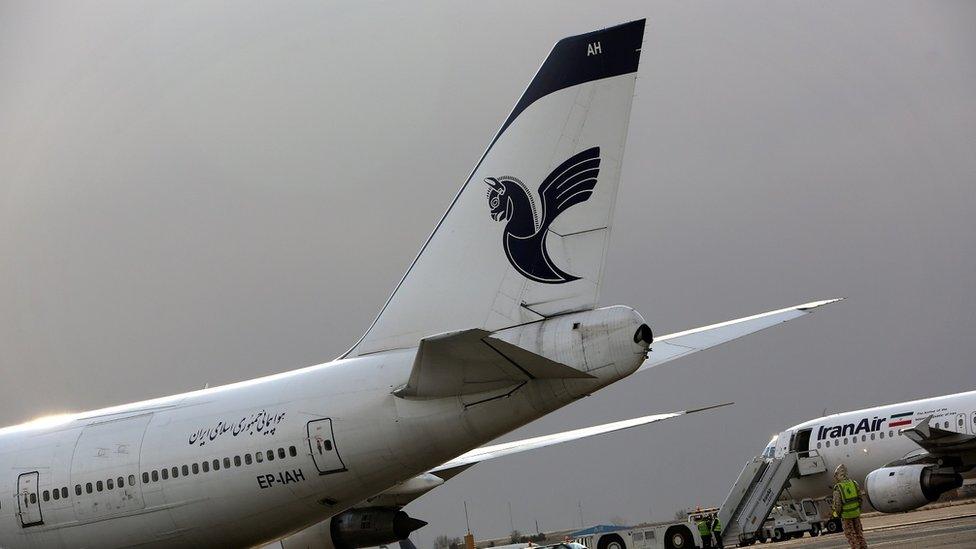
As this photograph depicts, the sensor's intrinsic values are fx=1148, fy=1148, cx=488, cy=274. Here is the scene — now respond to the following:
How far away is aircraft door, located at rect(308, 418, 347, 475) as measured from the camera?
15727 mm

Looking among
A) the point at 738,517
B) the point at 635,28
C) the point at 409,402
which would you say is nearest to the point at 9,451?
the point at 409,402

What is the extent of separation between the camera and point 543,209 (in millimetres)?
15578

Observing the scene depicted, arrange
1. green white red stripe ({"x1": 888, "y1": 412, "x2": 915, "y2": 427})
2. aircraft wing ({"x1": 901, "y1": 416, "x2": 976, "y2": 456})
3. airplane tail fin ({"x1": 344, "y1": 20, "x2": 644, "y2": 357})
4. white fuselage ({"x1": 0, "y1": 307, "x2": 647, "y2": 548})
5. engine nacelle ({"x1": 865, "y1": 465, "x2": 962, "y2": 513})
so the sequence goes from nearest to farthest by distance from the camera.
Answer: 1. white fuselage ({"x1": 0, "y1": 307, "x2": 647, "y2": 548})
2. airplane tail fin ({"x1": 344, "y1": 20, "x2": 644, "y2": 357})
3. engine nacelle ({"x1": 865, "y1": 465, "x2": 962, "y2": 513})
4. aircraft wing ({"x1": 901, "y1": 416, "x2": 976, "y2": 456})
5. green white red stripe ({"x1": 888, "y1": 412, "x2": 915, "y2": 427})

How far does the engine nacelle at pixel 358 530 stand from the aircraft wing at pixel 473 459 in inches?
10.5

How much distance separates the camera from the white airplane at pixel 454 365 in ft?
48.0

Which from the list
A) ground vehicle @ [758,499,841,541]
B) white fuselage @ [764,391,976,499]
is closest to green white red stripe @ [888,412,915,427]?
white fuselage @ [764,391,976,499]

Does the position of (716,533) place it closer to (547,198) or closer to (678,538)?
(678,538)

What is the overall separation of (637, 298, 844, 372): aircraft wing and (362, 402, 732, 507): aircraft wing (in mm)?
3982

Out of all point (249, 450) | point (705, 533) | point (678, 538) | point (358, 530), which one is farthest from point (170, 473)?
point (705, 533)

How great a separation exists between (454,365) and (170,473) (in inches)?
215

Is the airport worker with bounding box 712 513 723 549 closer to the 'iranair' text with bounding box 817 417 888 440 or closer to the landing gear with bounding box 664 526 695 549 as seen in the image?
the landing gear with bounding box 664 526 695 549

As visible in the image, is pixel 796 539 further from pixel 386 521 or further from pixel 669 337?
pixel 669 337

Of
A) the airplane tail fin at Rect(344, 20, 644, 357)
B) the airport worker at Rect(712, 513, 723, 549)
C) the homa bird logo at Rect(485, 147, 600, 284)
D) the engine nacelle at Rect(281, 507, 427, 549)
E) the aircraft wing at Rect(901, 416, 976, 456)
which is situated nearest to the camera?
the airplane tail fin at Rect(344, 20, 644, 357)

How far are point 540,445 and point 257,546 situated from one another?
18.7ft
